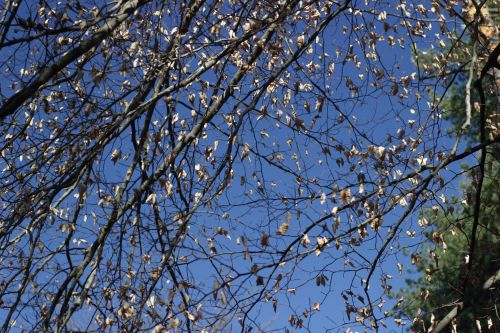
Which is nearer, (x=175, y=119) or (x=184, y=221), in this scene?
(x=184, y=221)

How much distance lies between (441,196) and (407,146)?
0.57 meters

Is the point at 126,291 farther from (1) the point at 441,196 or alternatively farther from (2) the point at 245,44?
(1) the point at 441,196

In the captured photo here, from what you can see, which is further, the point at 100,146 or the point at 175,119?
the point at 175,119

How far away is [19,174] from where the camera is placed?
17.7 ft

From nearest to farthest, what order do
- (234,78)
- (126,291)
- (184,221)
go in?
(184,221) < (126,291) < (234,78)

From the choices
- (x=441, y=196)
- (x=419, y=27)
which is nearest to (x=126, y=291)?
(x=441, y=196)

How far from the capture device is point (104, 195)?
17.9 feet

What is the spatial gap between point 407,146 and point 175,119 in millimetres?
2082

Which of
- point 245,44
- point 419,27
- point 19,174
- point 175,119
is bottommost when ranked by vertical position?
point 19,174

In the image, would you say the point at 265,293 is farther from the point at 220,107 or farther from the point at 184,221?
the point at 220,107

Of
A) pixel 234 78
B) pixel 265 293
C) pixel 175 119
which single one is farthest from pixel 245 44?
pixel 265 293

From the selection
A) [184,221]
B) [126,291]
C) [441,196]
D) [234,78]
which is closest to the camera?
[184,221]

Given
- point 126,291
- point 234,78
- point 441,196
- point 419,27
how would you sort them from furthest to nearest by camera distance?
point 419,27 → point 441,196 → point 234,78 → point 126,291

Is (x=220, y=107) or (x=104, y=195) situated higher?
(x=220, y=107)
